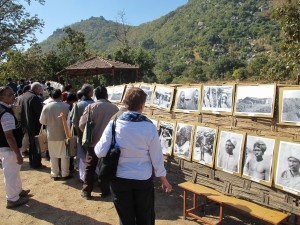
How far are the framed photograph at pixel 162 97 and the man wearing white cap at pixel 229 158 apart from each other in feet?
4.56

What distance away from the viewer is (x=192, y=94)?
175 inches

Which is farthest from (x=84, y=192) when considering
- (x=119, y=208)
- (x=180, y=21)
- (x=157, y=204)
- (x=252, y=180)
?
(x=180, y=21)

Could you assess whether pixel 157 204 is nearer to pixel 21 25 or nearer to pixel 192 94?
pixel 192 94

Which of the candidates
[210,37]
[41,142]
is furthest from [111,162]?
[210,37]

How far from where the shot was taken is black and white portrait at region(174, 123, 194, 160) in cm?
437

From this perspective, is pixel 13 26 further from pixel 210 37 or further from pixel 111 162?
pixel 210 37

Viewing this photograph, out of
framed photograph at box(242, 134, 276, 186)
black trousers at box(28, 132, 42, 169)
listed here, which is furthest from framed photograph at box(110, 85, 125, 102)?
framed photograph at box(242, 134, 276, 186)

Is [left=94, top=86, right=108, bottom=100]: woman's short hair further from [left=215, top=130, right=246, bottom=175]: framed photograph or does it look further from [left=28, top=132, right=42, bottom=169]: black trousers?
[left=28, top=132, right=42, bottom=169]: black trousers

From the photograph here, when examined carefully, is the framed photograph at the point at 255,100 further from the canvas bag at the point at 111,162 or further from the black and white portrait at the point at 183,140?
the canvas bag at the point at 111,162

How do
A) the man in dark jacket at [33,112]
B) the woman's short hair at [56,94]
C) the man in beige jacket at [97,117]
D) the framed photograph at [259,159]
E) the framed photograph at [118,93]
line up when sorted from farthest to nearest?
the framed photograph at [118,93], the man in dark jacket at [33,112], the woman's short hair at [56,94], the man in beige jacket at [97,117], the framed photograph at [259,159]

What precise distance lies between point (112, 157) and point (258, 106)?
196 centimetres

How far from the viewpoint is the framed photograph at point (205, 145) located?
13.1ft

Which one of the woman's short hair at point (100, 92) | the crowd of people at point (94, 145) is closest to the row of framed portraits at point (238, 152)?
the crowd of people at point (94, 145)

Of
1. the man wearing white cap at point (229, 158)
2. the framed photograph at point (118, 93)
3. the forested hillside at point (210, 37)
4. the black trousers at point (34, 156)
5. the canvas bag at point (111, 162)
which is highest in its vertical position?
the forested hillside at point (210, 37)
